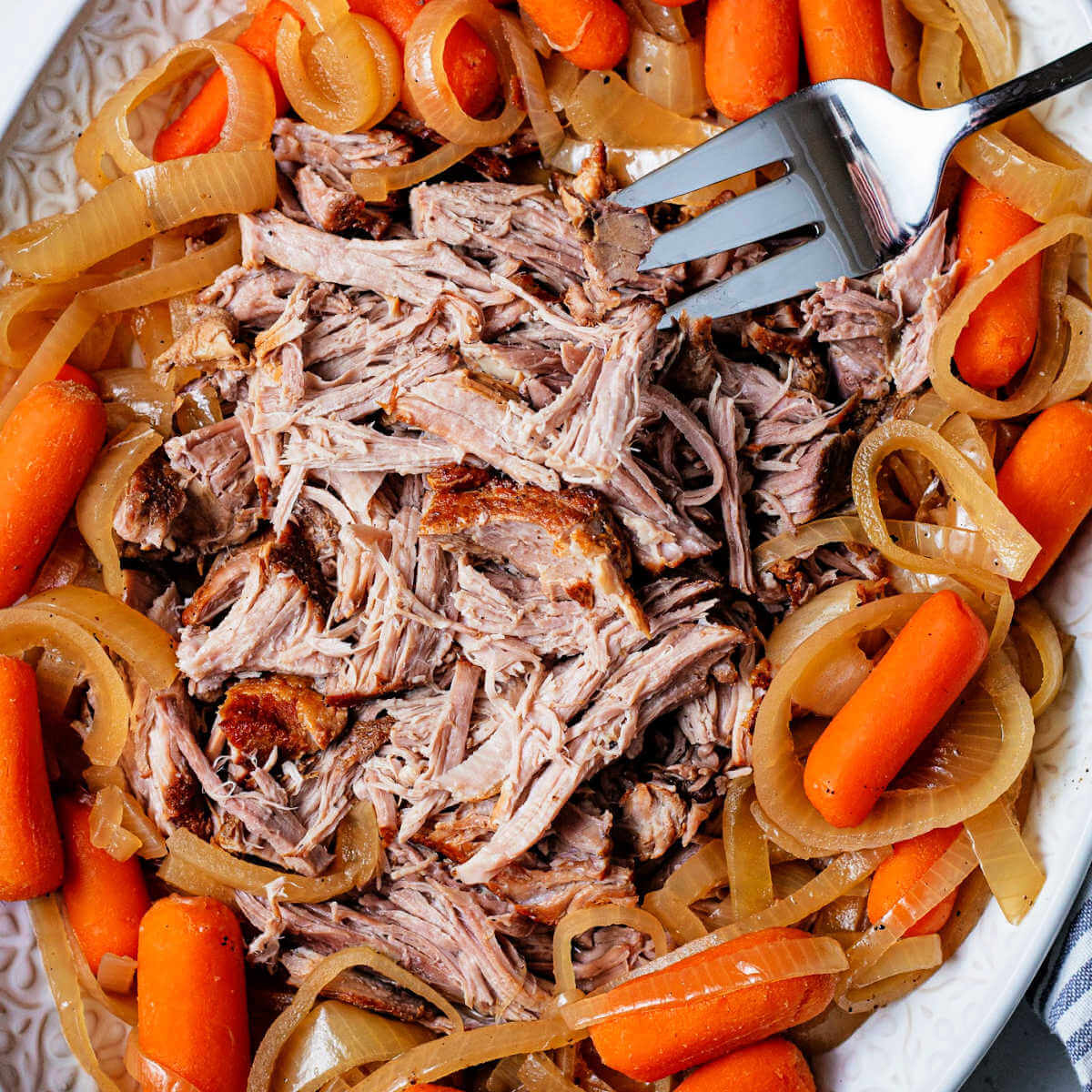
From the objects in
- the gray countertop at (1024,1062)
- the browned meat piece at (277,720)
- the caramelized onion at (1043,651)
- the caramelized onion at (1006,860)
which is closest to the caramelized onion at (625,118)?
the caramelized onion at (1043,651)

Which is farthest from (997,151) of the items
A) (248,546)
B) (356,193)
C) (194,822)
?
(194,822)

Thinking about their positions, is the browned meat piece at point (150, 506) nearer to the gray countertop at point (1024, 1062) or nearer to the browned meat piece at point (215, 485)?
the browned meat piece at point (215, 485)

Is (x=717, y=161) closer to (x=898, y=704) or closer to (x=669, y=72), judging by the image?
(x=669, y=72)

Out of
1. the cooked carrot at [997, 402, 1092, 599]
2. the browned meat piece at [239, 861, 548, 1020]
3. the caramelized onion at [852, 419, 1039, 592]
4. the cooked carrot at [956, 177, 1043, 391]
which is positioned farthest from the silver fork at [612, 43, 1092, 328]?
the browned meat piece at [239, 861, 548, 1020]

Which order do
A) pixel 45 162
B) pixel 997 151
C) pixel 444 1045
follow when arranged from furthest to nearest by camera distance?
1. pixel 45 162
2. pixel 444 1045
3. pixel 997 151

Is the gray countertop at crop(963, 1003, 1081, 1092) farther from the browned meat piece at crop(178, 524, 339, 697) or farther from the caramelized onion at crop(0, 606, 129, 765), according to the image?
the caramelized onion at crop(0, 606, 129, 765)

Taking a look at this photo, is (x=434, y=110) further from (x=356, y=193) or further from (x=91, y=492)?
(x=91, y=492)
